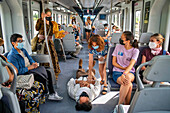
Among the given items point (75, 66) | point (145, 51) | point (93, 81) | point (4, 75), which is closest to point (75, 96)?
point (93, 81)

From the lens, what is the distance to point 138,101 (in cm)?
157

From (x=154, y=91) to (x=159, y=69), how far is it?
0.22 meters

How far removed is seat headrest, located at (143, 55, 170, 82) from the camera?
1.48 m

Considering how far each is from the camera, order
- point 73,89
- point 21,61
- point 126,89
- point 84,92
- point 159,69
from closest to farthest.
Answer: point 159,69
point 126,89
point 21,61
point 84,92
point 73,89

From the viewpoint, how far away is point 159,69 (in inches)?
58.5

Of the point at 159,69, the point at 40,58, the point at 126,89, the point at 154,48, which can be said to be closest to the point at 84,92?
the point at 126,89

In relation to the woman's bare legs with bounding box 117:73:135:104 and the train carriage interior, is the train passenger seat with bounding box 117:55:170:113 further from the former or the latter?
the woman's bare legs with bounding box 117:73:135:104

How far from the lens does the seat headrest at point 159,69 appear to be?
1.48 meters

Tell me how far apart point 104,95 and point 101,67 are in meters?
0.67

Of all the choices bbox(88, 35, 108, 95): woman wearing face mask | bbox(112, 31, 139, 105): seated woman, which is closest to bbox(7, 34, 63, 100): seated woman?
bbox(88, 35, 108, 95): woman wearing face mask

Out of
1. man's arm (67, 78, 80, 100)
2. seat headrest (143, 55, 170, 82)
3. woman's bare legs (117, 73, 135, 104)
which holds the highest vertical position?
seat headrest (143, 55, 170, 82)

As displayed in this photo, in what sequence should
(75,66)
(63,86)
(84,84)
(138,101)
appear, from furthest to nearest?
1. (75,66)
2. (63,86)
3. (84,84)
4. (138,101)

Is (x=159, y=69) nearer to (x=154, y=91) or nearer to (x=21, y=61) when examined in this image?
(x=154, y=91)

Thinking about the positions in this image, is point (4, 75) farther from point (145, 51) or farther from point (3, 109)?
point (145, 51)
